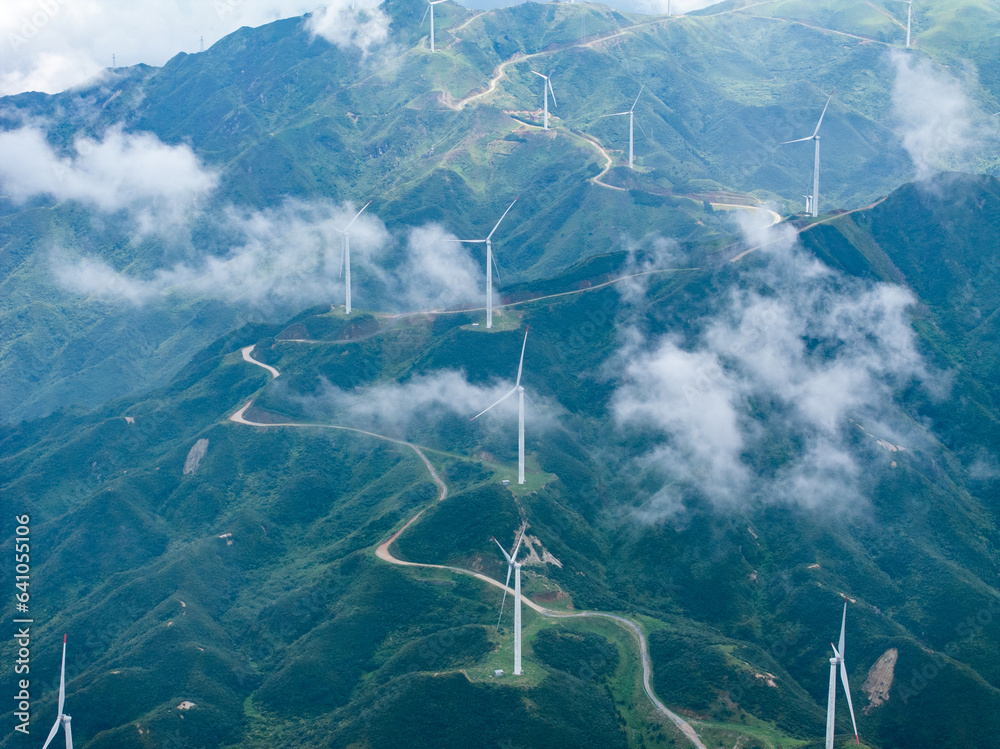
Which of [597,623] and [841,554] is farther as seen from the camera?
[841,554]

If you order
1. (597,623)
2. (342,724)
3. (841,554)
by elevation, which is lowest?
(841,554)

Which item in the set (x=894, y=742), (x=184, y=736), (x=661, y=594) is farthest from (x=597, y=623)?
(x=184, y=736)

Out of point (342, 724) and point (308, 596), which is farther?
point (308, 596)

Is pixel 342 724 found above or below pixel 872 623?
above

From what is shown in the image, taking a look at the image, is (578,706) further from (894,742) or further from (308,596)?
(308,596)

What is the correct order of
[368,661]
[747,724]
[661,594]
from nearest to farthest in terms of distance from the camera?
1. [747,724]
2. [368,661]
3. [661,594]

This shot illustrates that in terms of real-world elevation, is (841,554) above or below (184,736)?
below

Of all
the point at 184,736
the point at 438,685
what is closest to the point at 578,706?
the point at 438,685

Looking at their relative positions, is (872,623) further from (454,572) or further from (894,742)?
(454,572)

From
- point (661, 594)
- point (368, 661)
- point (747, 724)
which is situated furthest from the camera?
point (661, 594)
